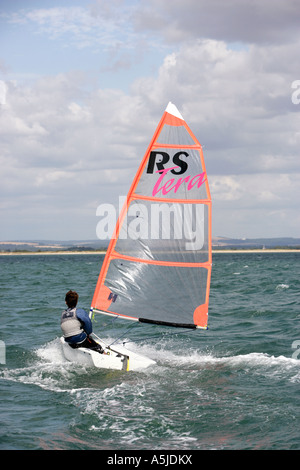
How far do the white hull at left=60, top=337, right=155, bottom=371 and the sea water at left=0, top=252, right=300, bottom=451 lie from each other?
169mm

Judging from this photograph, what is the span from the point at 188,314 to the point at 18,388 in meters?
4.36

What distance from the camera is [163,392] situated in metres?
10.8

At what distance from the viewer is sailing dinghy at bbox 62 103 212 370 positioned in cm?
1256

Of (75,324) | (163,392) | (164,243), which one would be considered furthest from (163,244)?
(163,392)

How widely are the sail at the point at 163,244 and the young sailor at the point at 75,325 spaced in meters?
0.60

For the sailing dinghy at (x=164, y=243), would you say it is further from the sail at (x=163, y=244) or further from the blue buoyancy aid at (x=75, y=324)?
the blue buoyancy aid at (x=75, y=324)

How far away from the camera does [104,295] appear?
12.9 m

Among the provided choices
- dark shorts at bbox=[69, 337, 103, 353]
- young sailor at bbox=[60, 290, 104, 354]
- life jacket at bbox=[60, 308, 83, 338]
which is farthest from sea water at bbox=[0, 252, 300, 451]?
life jacket at bbox=[60, 308, 83, 338]

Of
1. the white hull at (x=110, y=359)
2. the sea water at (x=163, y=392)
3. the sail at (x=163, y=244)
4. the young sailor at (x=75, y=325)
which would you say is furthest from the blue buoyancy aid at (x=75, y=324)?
the sea water at (x=163, y=392)

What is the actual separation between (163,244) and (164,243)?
0.04m

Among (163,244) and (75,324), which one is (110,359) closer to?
(75,324)

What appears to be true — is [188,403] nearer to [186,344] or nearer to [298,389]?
[298,389]

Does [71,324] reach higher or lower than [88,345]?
higher
